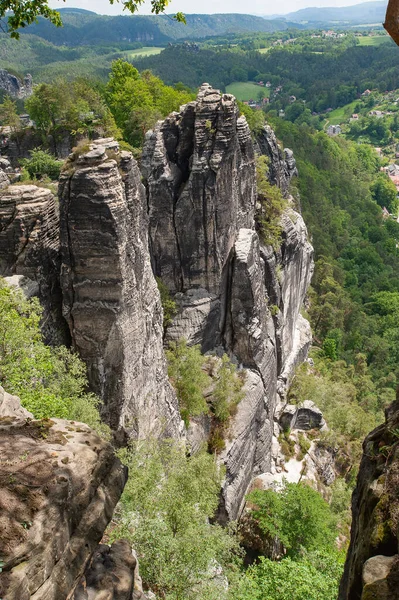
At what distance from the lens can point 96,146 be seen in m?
20.0

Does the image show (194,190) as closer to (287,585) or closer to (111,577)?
(287,585)

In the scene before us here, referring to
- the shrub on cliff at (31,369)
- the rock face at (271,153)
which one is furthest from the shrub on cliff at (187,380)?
the rock face at (271,153)

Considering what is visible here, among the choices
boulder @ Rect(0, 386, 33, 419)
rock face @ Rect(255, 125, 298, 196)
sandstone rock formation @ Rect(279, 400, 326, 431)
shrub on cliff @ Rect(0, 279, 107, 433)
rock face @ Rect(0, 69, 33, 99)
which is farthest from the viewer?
rock face @ Rect(0, 69, 33, 99)

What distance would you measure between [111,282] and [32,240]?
12.7 ft

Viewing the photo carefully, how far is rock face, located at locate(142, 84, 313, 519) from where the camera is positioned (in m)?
31.6

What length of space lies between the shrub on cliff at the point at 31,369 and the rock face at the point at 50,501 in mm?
4528

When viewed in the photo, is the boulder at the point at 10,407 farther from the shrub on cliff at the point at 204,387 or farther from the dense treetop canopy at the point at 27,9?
the shrub on cliff at the point at 204,387

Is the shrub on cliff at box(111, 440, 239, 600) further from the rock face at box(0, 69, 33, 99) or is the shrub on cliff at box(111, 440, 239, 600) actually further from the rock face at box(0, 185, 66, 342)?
the rock face at box(0, 69, 33, 99)

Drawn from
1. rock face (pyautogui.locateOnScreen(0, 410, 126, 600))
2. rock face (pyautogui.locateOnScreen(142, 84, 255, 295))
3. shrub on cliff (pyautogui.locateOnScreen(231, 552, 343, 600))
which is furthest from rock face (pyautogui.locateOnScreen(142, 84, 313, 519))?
rock face (pyautogui.locateOnScreen(0, 410, 126, 600))

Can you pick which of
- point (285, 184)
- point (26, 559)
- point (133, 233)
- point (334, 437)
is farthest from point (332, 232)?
point (26, 559)

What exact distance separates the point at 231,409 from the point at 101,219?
17.6 meters

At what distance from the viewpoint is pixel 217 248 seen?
1303 inches

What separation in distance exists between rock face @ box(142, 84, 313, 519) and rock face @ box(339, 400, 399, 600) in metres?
16.9

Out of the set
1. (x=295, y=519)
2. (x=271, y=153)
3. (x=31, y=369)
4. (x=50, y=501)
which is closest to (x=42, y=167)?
(x=31, y=369)
